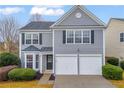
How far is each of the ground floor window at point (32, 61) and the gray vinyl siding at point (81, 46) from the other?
3.24 m

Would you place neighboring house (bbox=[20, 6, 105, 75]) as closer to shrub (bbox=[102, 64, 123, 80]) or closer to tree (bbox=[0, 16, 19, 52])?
shrub (bbox=[102, 64, 123, 80])

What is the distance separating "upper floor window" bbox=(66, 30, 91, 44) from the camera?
93.4ft

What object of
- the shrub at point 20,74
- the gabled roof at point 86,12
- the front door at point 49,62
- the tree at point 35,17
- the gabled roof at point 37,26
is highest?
the tree at point 35,17

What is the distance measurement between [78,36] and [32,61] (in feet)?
18.8

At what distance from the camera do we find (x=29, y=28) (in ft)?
102

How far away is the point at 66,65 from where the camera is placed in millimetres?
28906

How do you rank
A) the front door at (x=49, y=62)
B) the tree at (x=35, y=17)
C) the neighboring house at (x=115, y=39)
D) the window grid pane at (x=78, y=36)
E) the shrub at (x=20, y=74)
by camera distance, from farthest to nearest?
the tree at (x=35, y=17), the neighboring house at (x=115, y=39), the front door at (x=49, y=62), the window grid pane at (x=78, y=36), the shrub at (x=20, y=74)

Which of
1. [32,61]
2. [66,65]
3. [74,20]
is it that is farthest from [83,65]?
[32,61]

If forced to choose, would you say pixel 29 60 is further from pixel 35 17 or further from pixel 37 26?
pixel 35 17

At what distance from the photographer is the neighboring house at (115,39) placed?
35.0 meters

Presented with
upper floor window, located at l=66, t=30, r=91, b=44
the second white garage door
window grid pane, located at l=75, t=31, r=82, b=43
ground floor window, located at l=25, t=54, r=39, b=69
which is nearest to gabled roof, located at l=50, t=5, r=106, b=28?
upper floor window, located at l=66, t=30, r=91, b=44

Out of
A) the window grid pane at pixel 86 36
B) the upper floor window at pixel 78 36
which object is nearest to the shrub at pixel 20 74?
the upper floor window at pixel 78 36

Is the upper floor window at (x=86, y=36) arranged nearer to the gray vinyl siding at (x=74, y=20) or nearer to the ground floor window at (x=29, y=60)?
the gray vinyl siding at (x=74, y=20)

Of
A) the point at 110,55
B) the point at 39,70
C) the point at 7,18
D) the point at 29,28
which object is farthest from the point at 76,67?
the point at 7,18
